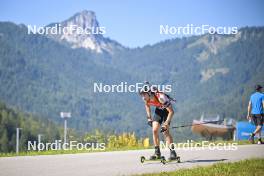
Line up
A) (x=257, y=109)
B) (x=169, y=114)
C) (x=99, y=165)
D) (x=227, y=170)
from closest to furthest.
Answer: (x=227, y=170) → (x=99, y=165) → (x=169, y=114) → (x=257, y=109)

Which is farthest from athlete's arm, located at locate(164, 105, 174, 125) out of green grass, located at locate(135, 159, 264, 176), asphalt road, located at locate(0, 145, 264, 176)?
green grass, located at locate(135, 159, 264, 176)

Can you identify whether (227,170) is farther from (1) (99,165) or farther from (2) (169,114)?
(1) (99,165)

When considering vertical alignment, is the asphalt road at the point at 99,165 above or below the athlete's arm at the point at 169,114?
below

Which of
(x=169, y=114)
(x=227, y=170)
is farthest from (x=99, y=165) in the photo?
(x=227, y=170)

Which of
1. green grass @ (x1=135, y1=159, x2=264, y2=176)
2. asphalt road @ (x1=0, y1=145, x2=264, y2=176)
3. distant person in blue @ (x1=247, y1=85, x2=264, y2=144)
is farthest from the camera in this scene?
distant person in blue @ (x1=247, y1=85, x2=264, y2=144)

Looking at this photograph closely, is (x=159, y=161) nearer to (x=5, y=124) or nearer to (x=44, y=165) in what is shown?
(x=44, y=165)

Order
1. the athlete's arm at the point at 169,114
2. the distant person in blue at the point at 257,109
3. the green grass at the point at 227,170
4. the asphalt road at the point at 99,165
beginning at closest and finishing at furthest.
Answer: the green grass at the point at 227,170 → the asphalt road at the point at 99,165 → the athlete's arm at the point at 169,114 → the distant person in blue at the point at 257,109

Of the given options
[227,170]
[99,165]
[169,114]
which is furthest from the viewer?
[169,114]

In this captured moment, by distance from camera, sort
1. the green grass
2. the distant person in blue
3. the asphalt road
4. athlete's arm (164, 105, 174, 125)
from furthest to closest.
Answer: the distant person in blue
athlete's arm (164, 105, 174, 125)
the asphalt road
the green grass

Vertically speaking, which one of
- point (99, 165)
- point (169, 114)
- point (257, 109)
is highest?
point (257, 109)

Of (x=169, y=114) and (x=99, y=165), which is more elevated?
(x=169, y=114)

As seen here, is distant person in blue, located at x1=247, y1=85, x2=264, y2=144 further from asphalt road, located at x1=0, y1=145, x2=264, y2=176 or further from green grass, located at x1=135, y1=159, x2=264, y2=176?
green grass, located at x1=135, y1=159, x2=264, y2=176

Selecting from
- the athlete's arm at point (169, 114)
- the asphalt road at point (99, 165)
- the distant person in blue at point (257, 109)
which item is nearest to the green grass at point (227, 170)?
the asphalt road at point (99, 165)

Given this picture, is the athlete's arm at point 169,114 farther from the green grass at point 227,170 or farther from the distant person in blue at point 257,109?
the distant person in blue at point 257,109
